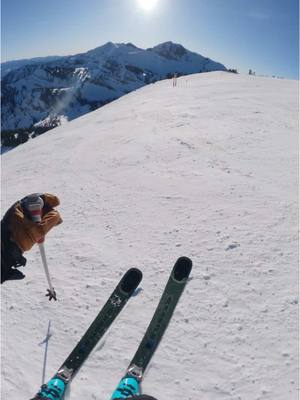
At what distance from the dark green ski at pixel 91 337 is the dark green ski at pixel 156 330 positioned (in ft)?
2.13

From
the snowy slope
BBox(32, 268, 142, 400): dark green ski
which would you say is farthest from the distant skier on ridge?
BBox(32, 268, 142, 400): dark green ski

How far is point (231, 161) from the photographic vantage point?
10727mm

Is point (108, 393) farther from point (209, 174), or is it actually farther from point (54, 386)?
Result: point (209, 174)

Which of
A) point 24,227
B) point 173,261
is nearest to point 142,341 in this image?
point 173,261

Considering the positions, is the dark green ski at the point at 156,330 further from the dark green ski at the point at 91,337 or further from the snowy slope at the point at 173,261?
the dark green ski at the point at 91,337

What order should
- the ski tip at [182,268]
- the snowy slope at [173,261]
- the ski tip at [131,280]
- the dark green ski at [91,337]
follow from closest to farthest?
the dark green ski at [91,337], the snowy slope at [173,261], the ski tip at [131,280], the ski tip at [182,268]

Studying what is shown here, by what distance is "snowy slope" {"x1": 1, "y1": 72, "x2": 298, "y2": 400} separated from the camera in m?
4.56

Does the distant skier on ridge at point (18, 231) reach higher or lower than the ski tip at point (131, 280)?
higher

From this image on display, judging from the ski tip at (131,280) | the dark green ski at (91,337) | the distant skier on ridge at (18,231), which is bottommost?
the dark green ski at (91,337)

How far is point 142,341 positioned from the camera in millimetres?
4980

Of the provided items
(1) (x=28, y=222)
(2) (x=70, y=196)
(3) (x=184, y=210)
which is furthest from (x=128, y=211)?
(1) (x=28, y=222)

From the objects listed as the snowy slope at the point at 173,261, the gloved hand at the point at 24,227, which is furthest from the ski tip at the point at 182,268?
the gloved hand at the point at 24,227

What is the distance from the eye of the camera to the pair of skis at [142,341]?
4.33 m

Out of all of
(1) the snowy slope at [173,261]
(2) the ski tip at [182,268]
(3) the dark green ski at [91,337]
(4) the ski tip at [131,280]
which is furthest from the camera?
(2) the ski tip at [182,268]
